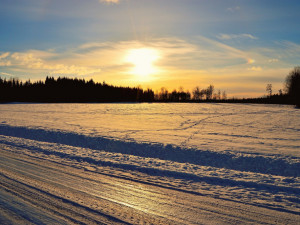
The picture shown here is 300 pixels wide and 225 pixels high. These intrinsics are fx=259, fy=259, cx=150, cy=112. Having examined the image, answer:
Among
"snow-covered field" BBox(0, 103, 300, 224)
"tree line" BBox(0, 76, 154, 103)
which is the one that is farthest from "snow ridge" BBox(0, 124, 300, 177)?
"tree line" BBox(0, 76, 154, 103)

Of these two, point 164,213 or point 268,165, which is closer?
point 164,213

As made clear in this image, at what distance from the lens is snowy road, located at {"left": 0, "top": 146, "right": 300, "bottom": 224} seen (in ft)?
16.0

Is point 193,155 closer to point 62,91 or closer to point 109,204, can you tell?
point 109,204

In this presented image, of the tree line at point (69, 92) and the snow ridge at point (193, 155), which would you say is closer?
the snow ridge at point (193, 155)

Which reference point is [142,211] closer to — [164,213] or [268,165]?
[164,213]

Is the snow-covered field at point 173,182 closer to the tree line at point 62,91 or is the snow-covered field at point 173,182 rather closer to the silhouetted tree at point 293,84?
the silhouetted tree at point 293,84

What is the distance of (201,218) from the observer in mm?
4930

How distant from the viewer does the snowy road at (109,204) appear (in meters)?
4.88

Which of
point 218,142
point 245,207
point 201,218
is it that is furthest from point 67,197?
point 218,142

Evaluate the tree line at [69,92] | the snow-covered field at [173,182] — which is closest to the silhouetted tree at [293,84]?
the tree line at [69,92]

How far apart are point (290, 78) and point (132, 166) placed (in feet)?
298

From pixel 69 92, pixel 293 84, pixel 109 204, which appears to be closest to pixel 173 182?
pixel 109 204

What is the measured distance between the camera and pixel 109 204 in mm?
5582

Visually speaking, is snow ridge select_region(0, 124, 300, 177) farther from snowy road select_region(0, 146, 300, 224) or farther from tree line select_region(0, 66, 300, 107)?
tree line select_region(0, 66, 300, 107)
